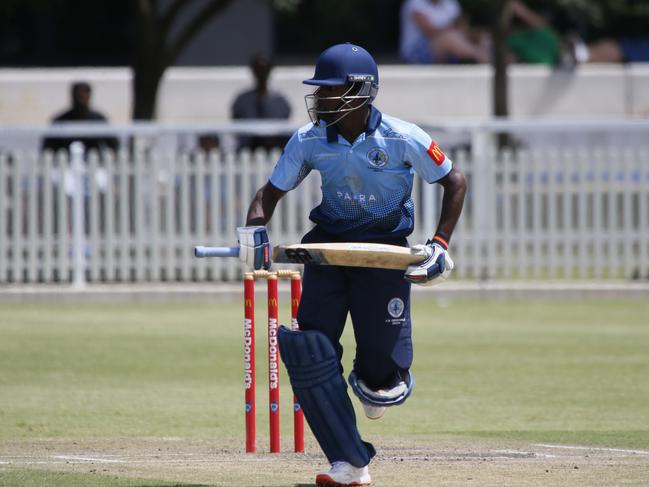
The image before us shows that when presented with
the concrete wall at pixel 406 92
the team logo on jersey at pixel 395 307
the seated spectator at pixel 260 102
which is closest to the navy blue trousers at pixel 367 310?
the team logo on jersey at pixel 395 307

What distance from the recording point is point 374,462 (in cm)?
791

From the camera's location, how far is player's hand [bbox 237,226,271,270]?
23.0 ft

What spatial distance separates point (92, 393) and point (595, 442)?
154 inches

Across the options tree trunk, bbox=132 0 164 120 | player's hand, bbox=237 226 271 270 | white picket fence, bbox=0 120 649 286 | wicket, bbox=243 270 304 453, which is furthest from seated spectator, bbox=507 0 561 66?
player's hand, bbox=237 226 271 270

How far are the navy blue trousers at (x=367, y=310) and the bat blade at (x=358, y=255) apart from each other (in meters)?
0.26

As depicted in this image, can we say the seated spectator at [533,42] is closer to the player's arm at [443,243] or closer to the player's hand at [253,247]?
the player's arm at [443,243]

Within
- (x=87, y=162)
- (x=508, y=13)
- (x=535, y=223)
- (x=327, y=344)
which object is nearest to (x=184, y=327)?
(x=87, y=162)

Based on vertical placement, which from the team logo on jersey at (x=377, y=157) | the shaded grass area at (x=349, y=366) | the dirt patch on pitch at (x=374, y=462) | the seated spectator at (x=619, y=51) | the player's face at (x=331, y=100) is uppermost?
the seated spectator at (x=619, y=51)

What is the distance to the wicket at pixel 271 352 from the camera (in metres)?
8.05

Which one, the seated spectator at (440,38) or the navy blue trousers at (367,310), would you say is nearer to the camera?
the navy blue trousers at (367,310)

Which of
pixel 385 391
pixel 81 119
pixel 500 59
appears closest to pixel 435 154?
pixel 385 391

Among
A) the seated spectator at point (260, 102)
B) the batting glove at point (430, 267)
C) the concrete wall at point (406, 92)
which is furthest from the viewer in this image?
the concrete wall at point (406, 92)

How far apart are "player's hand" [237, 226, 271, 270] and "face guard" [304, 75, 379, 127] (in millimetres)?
643

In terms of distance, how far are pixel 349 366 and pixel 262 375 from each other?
0.68 metres
